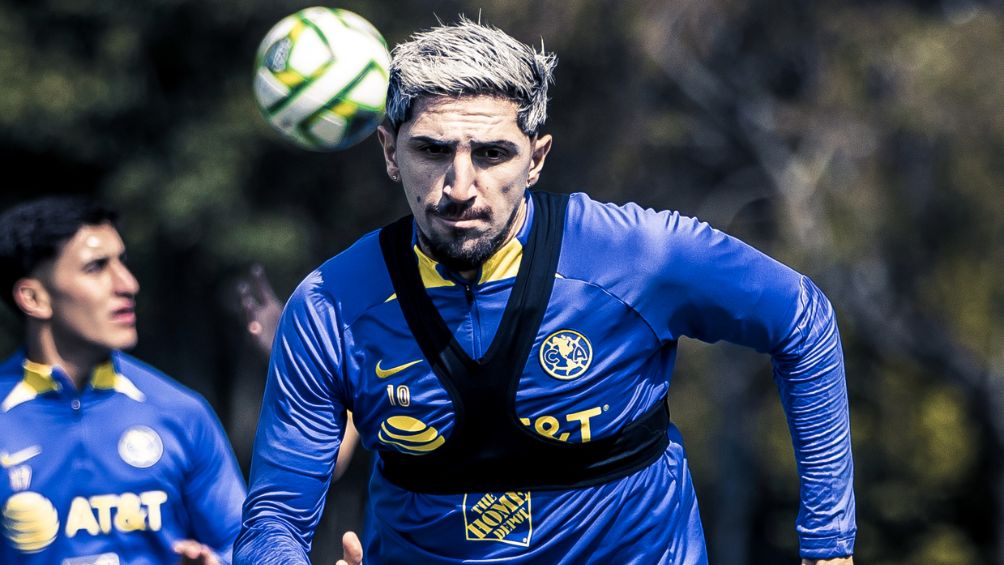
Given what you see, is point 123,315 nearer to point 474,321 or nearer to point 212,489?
point 212,489

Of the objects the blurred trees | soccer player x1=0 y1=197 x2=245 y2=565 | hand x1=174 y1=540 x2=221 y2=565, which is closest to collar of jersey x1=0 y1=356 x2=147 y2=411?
soccer player x1=0 y1=197 x2=245 y2=565

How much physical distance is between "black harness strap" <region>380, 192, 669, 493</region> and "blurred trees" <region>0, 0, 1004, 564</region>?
13.1m

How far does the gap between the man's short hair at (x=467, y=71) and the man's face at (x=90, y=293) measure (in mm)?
2138

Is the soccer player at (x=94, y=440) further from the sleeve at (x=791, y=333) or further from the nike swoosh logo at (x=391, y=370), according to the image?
the sleeve at (x=791, y=333)

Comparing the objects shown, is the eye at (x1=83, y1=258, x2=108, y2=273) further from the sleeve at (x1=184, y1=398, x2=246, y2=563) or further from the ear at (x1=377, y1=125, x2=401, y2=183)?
the ear at (x1=377, y1=125, x2=401, y2=183)

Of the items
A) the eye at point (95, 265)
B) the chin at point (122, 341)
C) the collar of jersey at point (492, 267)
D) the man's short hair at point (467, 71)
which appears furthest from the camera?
the eye at point (95, 265)

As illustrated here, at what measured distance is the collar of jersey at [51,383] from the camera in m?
5.69

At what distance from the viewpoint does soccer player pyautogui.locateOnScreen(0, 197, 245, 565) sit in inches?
215

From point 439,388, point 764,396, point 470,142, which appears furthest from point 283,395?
point 764,396

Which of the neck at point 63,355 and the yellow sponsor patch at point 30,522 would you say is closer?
the yellow sponsor patch at point 30,522

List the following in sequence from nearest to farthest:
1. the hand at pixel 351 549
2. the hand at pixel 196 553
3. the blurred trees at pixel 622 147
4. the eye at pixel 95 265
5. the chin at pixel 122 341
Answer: the hand at pixel 351 549 → the hand at pixel 196 553 → the chin at pixel 122 341 → the eye at pixel 95 265 → the blurred trees at pixel 622 147

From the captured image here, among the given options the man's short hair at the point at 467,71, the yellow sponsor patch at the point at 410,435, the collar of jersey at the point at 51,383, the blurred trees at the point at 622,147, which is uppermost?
the blurred trees at the point at 622,147

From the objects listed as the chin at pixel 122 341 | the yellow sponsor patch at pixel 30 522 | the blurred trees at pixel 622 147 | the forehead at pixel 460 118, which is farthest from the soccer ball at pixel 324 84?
the blurred trees at pixel 622 147

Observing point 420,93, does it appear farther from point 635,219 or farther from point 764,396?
point 764,396
